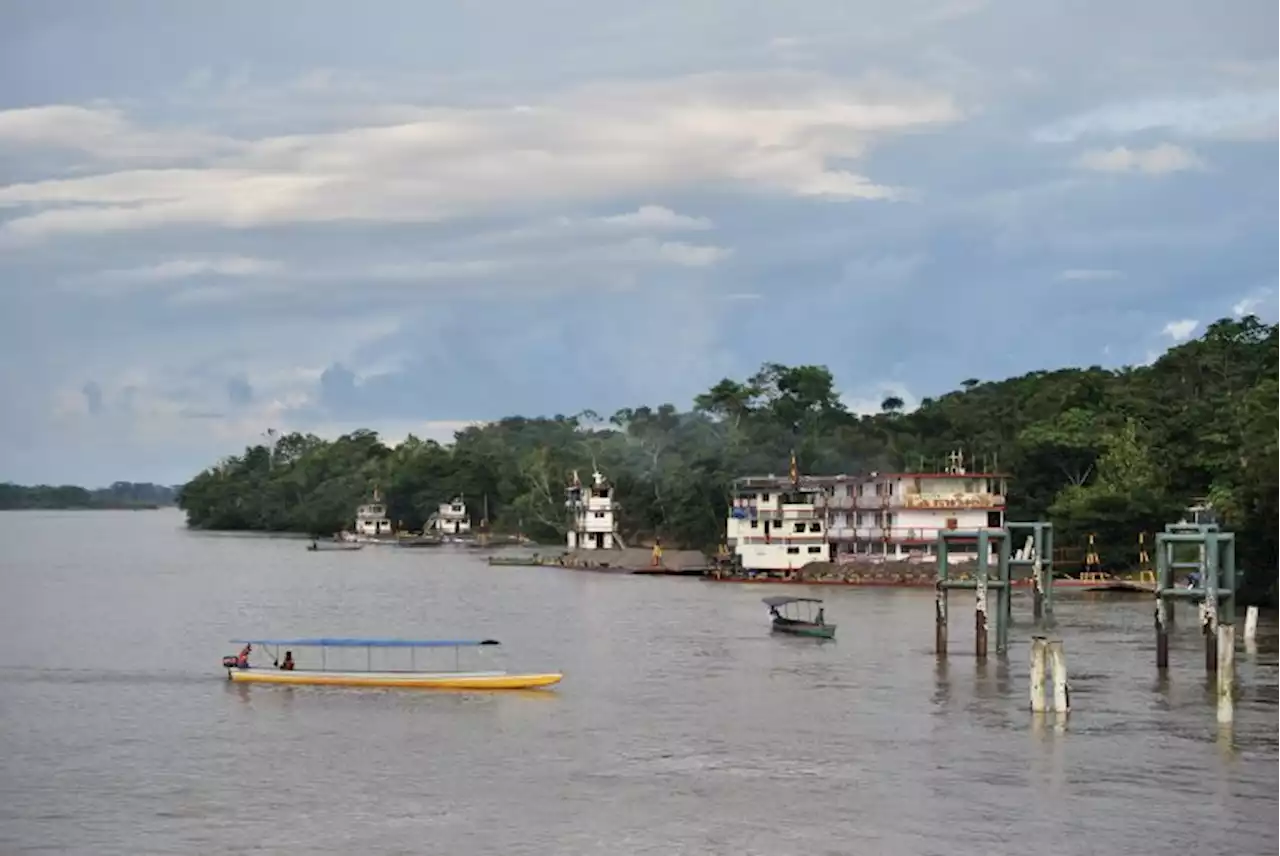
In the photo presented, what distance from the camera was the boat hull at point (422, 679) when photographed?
57.0 m

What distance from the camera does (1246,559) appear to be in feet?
278

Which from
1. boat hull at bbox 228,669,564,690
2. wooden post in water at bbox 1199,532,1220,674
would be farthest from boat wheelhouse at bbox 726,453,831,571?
boat hull at bbox 228,669,564,690

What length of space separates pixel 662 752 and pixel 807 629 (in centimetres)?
2995

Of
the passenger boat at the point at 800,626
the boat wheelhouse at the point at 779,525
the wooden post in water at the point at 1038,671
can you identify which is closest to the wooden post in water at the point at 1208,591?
the wooden post in water at the point at 1038,671

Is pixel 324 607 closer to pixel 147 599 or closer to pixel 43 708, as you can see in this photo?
pixel 147 599

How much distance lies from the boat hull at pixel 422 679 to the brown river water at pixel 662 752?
708mm

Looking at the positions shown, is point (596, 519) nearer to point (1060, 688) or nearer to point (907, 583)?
point (907, 583)

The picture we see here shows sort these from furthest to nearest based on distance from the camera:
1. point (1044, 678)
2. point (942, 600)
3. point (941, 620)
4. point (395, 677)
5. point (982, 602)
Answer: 1. point (941, 620)
2. point (942, 600)
3. point (982, 602)
4. point (395, 677)
5. point (1044, 678)

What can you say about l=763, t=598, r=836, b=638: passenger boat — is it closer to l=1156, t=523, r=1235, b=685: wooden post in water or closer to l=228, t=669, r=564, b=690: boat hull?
l=1156, t=523, r=1235, b=685: wooden post in water

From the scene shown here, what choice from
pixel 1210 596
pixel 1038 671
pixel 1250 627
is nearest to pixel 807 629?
pixel 1250 627

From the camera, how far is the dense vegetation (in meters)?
108

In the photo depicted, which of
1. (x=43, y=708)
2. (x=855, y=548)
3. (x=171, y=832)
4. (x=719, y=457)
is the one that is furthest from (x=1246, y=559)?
(x=719, y=457)

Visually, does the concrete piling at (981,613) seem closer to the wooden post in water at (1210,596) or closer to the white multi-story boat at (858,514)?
the wooden post in water at (1210,596)

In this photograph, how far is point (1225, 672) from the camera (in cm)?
4741
